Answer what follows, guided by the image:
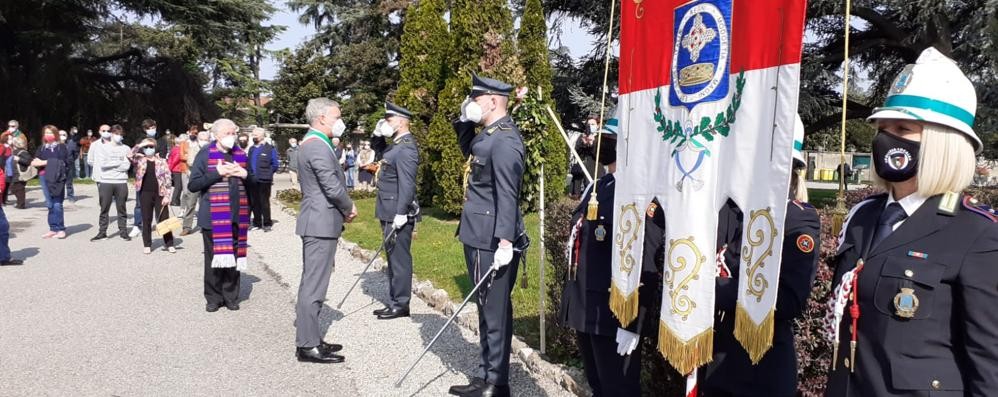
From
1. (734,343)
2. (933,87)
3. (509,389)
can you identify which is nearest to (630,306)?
(734,343)

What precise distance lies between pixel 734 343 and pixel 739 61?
1.18 m

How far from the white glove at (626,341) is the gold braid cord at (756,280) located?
0.65 meters

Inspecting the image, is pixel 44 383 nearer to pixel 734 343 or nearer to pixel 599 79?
pixel 734 343

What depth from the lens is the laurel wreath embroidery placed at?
2.62 metres

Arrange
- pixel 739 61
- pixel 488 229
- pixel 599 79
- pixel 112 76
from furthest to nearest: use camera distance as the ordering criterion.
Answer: pixel 112 76 → pixel 599 79 → pixel 488 229 → pixel 739 61

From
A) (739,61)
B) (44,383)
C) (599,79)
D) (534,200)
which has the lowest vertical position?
(44,383)

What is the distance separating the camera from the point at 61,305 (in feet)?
23.7

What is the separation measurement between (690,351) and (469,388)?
2.19 metres

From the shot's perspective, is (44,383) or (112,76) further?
(112,76)

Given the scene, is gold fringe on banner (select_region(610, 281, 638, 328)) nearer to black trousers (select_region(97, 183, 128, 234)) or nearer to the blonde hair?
the blonde hair

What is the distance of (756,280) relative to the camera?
246cm

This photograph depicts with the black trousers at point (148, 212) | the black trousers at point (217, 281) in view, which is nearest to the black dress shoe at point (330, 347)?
the black trousers at point (217, 281)

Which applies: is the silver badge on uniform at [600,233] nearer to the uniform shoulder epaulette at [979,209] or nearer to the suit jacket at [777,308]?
the suit jacket at [777,308]

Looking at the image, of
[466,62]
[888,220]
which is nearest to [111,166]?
[466,62]
